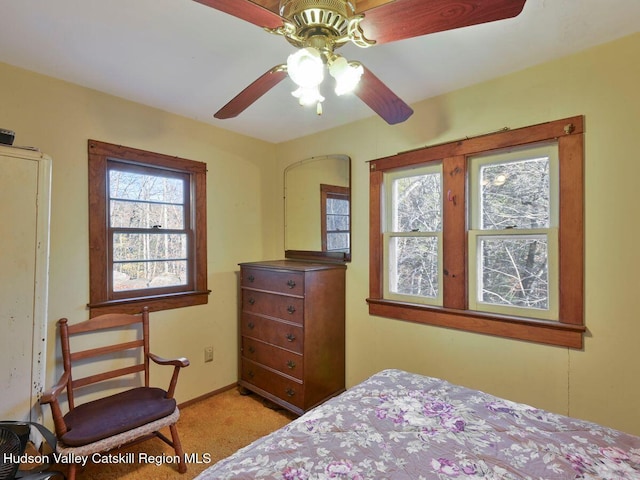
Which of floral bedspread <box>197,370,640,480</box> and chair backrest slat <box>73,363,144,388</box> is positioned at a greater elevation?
floral bedspread <box>197,370,640,480</box>

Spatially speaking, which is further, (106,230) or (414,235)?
(414,235)

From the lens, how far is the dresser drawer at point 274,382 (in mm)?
2371

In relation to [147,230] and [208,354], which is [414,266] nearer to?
[208,354]

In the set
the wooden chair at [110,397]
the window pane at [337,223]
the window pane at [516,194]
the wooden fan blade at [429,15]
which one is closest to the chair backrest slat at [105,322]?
the wooden chair at [110,397]

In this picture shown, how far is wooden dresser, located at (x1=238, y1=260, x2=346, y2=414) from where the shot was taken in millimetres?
2369

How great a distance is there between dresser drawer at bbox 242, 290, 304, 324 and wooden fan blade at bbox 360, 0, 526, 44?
5.85 ft

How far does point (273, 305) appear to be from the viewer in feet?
8.43

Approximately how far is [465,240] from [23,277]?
2.42 meters

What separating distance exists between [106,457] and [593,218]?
3.13 meters

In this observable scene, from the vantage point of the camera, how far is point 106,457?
1929mm

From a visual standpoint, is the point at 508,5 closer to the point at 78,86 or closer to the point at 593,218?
the point at 593,218

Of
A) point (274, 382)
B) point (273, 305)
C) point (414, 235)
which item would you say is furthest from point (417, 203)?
point (274, 382)

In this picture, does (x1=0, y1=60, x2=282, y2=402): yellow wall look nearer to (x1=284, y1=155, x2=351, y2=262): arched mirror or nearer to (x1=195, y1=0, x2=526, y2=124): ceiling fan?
(x1=284, y1=155, x2=351, y2=262): arched mirror

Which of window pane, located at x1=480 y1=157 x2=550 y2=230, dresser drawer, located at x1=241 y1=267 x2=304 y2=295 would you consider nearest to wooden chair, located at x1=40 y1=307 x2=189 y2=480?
dresser drawer, located at x1=241 y1=267 x2=304 y2=295
